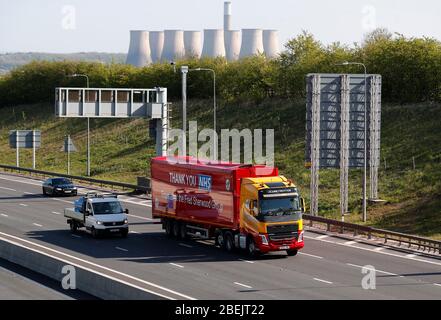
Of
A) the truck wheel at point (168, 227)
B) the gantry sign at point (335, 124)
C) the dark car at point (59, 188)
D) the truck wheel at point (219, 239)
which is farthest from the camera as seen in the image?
the dark car at point (59, 188)

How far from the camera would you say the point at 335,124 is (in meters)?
51.3

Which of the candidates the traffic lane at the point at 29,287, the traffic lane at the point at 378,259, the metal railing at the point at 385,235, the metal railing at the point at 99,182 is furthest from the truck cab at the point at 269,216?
the metal railing at the point at 99,182

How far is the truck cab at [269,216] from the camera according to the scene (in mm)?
36875

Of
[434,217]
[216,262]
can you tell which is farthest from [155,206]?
[434,217]

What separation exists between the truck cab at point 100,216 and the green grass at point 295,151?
14695mm

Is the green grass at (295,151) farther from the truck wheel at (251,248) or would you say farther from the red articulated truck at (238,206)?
the truck wheel at (251,248)

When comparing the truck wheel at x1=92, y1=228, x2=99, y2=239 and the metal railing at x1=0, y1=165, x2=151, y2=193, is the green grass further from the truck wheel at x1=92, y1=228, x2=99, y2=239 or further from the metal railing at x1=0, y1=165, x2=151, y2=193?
the truck wheel at x1=92, y1=228, x2=99, y2=239

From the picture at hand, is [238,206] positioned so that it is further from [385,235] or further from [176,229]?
[385,235]

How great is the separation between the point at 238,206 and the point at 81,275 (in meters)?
10.1

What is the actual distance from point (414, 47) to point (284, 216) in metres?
52.6

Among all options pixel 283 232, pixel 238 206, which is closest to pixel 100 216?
pixel 238 206

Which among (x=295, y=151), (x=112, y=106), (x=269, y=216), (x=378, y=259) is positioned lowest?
(x=378, y=259)

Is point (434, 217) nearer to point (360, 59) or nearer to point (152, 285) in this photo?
point (152, 285)
